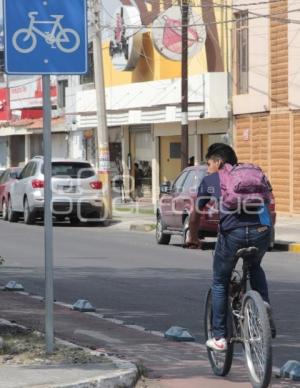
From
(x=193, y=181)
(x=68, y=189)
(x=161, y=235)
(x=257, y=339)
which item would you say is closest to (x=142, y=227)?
(x=68, y=189)

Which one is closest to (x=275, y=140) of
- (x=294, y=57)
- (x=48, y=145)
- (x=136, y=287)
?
(x=294, y=57)

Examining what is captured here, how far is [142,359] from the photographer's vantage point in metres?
8.07

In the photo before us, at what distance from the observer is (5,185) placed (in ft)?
96.0

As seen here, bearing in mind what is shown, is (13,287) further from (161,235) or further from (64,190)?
(64,190)

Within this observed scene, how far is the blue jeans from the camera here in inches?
274

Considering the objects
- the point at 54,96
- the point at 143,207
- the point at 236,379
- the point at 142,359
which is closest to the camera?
the point at 236,379

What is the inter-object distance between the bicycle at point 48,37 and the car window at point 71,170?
1858 centimetres

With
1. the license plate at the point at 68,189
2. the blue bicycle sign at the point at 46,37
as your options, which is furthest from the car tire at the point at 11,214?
the blue bicycle sign at the point at 46,37

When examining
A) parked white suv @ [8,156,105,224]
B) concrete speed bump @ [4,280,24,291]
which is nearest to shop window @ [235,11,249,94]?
parked white suv @ [8,156,105,224]

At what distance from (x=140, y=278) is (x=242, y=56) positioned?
15863 mm

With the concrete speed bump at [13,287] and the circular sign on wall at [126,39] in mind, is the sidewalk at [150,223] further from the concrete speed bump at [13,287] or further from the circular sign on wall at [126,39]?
the concrete speed bump at [13,287]

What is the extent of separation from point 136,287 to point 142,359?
5057 mm

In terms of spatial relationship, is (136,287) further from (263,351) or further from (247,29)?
(247,29)

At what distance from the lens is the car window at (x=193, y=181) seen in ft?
60.6
